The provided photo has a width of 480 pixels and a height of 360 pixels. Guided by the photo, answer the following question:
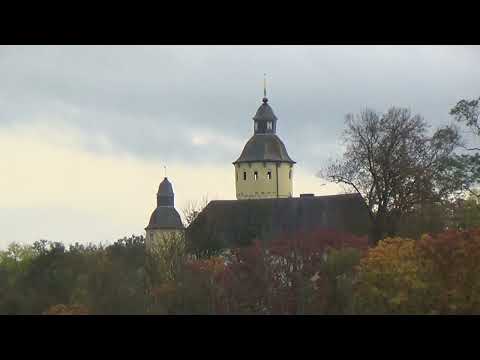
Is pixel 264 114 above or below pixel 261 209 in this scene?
above

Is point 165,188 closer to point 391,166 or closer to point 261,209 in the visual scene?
point 261,209

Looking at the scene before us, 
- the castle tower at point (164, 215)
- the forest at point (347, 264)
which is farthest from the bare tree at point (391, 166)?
the castle tower at point (164, 215)

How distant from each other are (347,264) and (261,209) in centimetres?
3981

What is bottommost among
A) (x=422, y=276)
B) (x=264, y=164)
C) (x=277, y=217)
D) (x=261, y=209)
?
(x=422, y=276)

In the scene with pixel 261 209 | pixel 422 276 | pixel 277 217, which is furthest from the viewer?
pixel 261 209

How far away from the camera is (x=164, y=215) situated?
96.5m

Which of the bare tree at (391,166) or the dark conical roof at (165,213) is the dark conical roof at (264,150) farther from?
the bare tree at (391,166)

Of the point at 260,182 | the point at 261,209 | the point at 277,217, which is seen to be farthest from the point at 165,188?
the point at 277,217

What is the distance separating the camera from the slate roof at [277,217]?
77.1 metres

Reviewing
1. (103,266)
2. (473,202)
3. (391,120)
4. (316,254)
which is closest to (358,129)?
(391,120)

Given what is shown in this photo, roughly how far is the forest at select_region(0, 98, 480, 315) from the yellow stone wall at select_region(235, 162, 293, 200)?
29920mm
